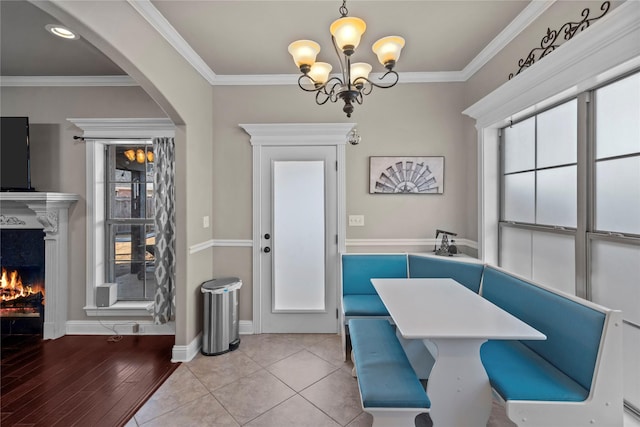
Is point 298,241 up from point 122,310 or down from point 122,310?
up

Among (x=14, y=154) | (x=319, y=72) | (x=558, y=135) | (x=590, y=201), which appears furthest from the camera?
(x=14, y=154)

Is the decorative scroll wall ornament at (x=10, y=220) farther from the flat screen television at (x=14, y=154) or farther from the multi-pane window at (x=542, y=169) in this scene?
the multi-pane window at (x=542, y=169)

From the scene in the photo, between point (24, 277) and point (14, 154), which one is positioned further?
point (24, 277)

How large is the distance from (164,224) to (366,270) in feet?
7.19

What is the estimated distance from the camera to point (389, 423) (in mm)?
1435

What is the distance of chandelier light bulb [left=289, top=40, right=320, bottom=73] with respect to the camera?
1597 mm

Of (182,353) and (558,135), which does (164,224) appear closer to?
(182,353)

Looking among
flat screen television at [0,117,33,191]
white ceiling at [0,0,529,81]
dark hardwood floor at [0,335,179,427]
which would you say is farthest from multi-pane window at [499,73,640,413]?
flat screen television at [0,117,33,191]

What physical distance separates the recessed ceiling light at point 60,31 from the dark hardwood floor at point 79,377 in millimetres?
2731

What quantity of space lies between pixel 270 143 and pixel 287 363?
7.37 ft

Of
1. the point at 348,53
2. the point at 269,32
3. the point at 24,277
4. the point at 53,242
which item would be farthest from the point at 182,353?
the point at 269,32

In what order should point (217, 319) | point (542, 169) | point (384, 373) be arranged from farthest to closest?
1. point (217, 319)
2. point (542, 169)
3. point (384, 373)

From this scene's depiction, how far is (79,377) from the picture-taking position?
93.3 inches

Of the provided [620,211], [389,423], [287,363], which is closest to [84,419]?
[287,363]
